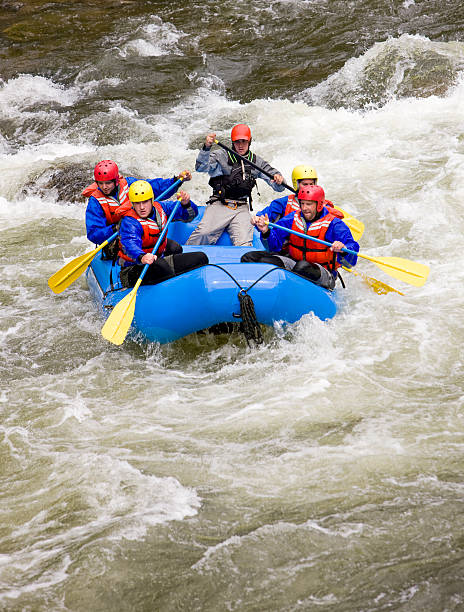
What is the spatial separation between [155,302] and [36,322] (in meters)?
1.66

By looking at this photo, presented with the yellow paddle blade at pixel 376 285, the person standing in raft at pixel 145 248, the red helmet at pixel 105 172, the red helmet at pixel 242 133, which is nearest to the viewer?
the person standing in raft at pixel 145 248

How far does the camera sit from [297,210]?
18.8ft

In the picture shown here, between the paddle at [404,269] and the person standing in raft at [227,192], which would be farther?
the person standing in raft at [227,192]

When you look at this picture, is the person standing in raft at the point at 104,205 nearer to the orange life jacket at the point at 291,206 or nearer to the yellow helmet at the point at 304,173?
the orange life jacket at the point at 291,206

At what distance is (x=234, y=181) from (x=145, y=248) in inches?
49.0

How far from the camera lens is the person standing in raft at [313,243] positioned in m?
5.38

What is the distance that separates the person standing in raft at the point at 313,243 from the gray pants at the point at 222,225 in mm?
543

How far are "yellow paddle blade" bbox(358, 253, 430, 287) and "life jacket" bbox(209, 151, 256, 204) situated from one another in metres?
1.47

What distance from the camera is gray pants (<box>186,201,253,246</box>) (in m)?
6.25

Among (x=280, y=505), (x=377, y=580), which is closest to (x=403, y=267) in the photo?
(x=280, y=505)

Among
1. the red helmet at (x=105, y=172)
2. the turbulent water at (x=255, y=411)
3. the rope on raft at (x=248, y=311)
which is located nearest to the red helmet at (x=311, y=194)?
the rope on raft at (x=248, y=311)

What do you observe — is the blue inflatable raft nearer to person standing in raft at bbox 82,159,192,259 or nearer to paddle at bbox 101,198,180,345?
paddle at bbox 101,198,180,345

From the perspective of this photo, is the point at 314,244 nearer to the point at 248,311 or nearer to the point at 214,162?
the point at 248,311

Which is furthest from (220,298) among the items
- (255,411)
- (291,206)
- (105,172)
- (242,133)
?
(242,133)
